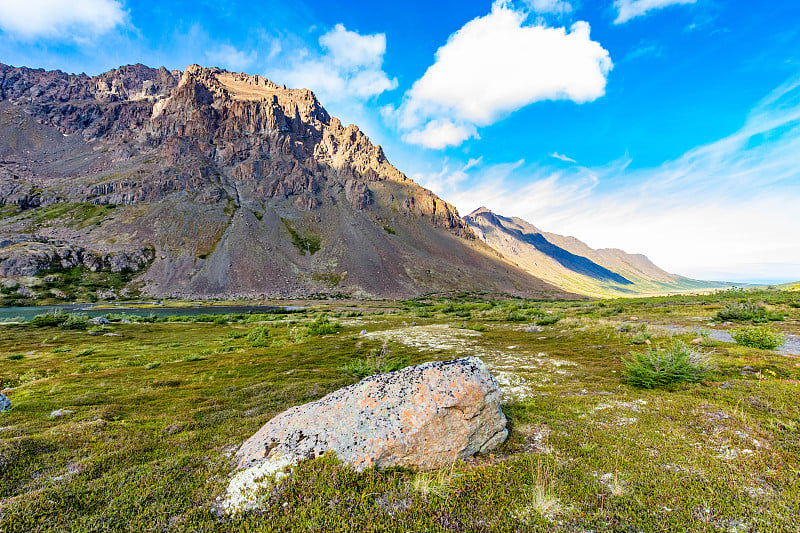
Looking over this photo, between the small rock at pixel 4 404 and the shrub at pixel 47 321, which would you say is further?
the shrub at pixel 47 321

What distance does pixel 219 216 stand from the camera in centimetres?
13262

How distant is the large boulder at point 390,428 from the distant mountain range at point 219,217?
105 m

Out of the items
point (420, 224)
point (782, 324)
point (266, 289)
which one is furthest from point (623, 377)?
point (420, 224)

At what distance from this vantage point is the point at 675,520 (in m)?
3.44

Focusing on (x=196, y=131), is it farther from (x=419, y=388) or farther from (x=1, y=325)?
(x=419, y=388)

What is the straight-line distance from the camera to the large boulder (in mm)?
4652

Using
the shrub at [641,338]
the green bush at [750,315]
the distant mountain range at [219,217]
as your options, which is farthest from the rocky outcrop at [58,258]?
the green bush at [750,315]

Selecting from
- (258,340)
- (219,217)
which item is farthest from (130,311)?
(219,217)

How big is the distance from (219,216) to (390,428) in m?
155

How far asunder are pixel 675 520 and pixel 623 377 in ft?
26.2

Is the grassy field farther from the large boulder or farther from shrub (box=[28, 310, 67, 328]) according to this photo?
shrub (box=[28, 310, 67, 328])

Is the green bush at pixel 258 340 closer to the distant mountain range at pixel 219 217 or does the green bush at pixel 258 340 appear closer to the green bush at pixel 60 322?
the green bush at pixel 60 322

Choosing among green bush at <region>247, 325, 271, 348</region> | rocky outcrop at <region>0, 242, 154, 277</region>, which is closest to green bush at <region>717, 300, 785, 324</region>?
green bush at <region>247, 325, 271, 348</region>

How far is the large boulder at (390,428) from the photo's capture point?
4.65 metres
